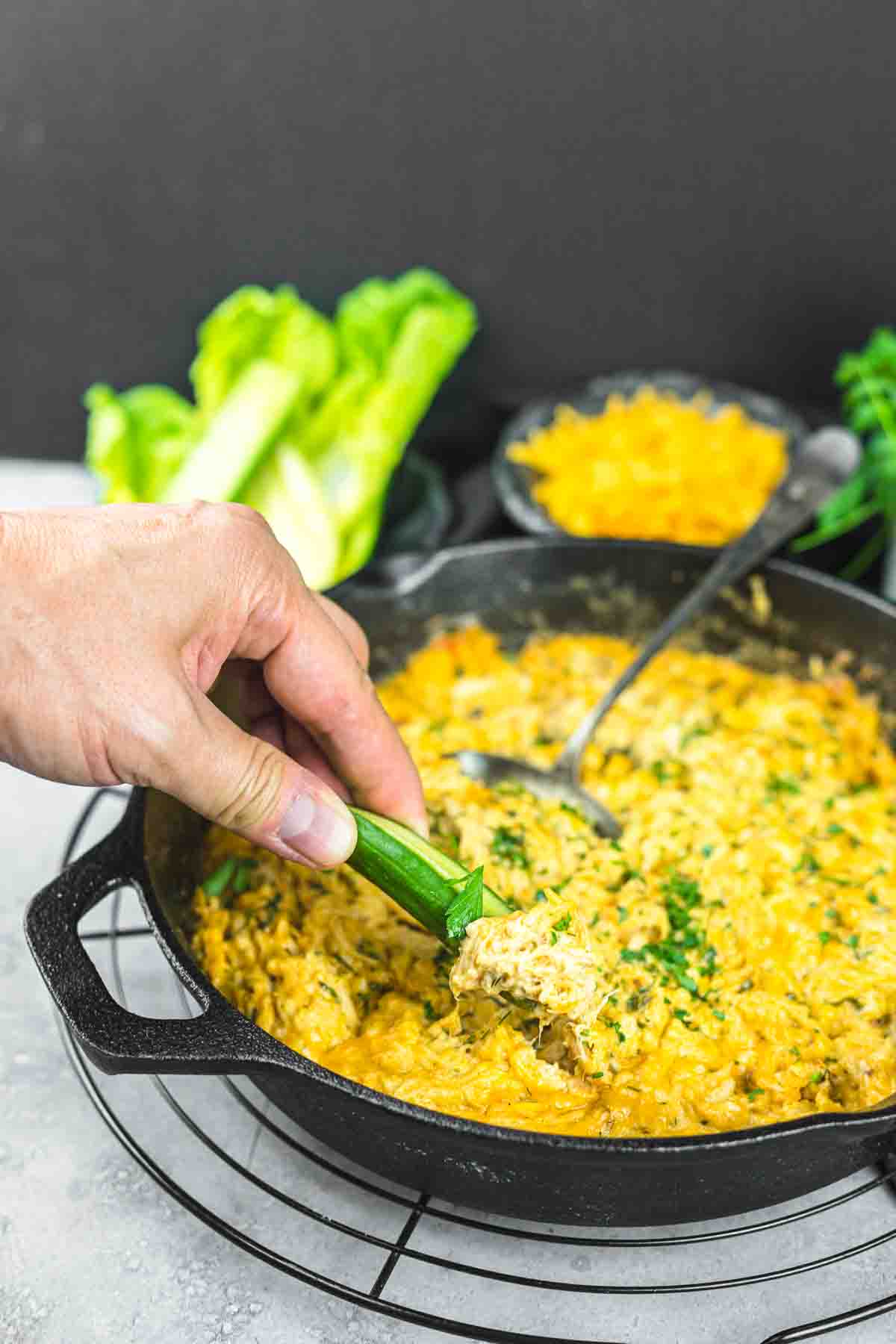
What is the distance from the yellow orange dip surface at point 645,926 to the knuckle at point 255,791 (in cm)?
37

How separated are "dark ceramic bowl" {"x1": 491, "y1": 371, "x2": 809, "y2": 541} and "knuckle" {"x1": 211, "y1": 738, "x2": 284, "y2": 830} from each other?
159cm

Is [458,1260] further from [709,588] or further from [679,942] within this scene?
[709,588]

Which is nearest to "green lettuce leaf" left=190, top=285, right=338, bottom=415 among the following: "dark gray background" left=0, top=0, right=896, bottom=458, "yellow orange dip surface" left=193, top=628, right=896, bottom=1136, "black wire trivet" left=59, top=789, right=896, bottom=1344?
"dark gray background" left=0, top=0, right=896, bottom=458

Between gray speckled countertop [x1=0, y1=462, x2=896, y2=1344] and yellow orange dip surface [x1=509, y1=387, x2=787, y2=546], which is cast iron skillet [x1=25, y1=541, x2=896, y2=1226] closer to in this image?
gray speckled countertop [x1=0, y1=462, x2=896, y2=1344]

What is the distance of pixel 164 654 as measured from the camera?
1526 millimetres

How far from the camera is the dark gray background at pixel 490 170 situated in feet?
10.0

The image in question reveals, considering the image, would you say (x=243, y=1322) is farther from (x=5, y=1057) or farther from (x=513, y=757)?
(x=513, y=757)

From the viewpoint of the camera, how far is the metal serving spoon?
7.49ft

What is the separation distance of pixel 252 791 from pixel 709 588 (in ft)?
3.95

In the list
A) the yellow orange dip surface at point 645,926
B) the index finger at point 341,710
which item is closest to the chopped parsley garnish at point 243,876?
the yellow orange dip surface at point 645,926

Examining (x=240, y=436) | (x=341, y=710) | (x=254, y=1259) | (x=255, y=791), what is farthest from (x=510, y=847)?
(x=240, y=436)

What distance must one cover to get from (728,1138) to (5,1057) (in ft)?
4.45

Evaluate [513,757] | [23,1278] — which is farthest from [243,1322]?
[513,757]

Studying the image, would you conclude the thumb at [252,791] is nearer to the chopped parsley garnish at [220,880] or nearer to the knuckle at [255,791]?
the knuckle at [255,791]
